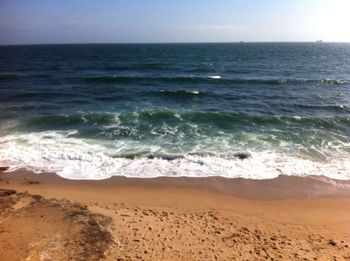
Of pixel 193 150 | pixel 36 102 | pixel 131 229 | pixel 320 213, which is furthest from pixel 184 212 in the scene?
pixel 36 102

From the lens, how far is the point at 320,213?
9891 mm

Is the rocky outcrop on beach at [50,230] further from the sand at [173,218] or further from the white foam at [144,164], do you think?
the white foam at [144,164]

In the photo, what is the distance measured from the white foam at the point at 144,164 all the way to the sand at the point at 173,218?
0.57 m

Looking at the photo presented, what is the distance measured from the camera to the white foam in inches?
486

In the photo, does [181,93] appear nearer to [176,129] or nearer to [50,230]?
[176,129]

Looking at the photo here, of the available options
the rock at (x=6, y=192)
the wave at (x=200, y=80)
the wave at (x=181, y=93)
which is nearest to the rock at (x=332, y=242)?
the rock at (x=6, y=192)

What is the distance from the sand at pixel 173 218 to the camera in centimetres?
746

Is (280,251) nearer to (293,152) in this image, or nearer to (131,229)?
(131,229)

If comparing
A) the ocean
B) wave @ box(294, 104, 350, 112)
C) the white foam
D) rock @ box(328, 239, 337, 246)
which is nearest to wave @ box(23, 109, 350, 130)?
the ocean

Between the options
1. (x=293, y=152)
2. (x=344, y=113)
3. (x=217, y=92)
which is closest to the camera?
(x=293, y=152)

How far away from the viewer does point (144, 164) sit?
13094mm

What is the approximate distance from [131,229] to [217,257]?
232 cm

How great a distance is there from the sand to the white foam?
569 mm

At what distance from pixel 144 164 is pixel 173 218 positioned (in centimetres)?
436
